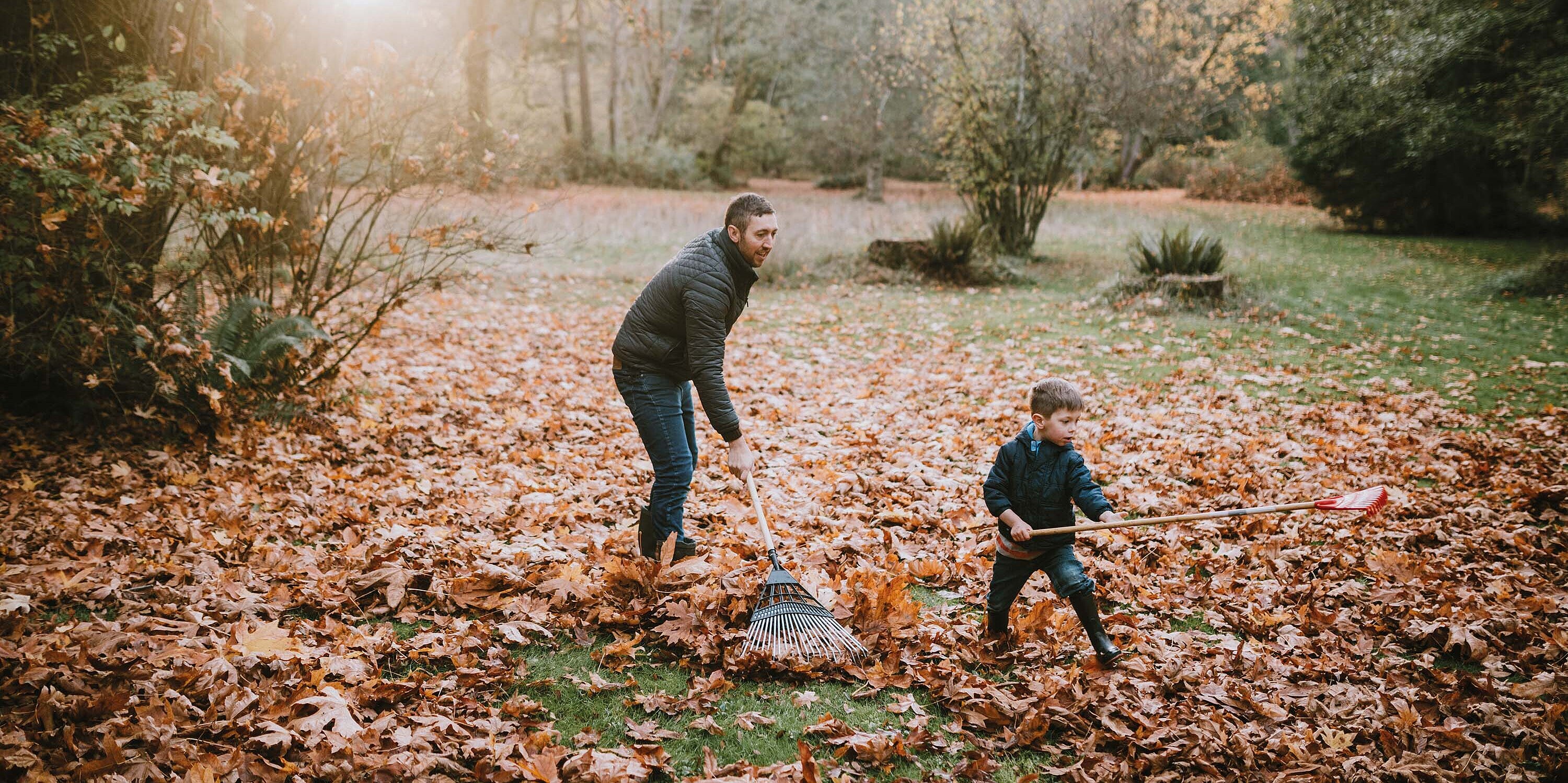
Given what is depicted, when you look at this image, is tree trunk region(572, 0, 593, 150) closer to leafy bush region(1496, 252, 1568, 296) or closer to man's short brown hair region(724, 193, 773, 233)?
leafy bush region(1496, 252, 1568, 296)

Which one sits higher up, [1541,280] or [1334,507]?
[1541,280]

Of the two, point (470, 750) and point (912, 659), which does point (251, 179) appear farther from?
point (912, 659)

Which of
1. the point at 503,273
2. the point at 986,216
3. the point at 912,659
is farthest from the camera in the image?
the point at 986,216

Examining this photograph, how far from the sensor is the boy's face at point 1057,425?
347cm

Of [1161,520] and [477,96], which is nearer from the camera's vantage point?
[1161,520]

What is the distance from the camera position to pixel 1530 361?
908cm

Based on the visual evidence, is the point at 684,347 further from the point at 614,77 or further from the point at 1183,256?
the point at 614,77

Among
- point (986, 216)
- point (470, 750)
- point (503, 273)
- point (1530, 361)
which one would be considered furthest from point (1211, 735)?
point (986, 216)

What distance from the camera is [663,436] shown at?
4.12 meters

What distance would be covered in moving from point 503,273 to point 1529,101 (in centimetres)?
1802

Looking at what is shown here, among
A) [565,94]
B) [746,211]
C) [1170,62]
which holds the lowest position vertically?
[746,211]

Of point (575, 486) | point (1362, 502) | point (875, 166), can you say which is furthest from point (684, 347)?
point (875, 166)

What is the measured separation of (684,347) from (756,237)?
0.66 meters

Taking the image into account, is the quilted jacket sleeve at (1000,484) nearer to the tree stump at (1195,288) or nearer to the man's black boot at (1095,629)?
the man's black boot at (1095,629)
